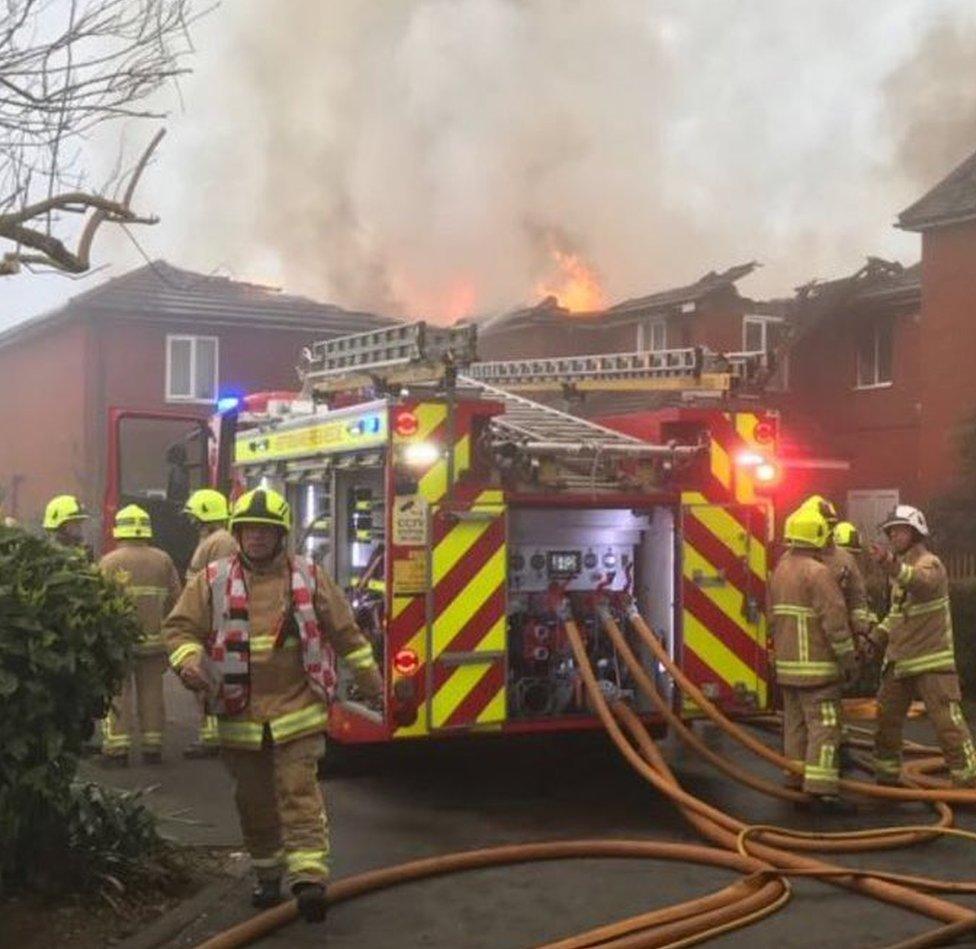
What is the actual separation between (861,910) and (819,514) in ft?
8.00

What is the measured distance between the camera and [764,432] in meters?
7.64

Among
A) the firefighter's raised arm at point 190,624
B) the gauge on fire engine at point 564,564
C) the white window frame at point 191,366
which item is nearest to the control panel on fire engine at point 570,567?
the gauge on fire engine at point 564,564

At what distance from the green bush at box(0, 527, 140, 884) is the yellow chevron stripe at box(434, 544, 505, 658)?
2.01 meters

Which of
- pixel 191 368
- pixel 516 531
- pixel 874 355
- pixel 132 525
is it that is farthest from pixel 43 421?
pixel 516 531

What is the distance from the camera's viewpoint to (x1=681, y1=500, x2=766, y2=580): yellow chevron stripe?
24.1 feet

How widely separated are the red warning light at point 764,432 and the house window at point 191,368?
19.0m

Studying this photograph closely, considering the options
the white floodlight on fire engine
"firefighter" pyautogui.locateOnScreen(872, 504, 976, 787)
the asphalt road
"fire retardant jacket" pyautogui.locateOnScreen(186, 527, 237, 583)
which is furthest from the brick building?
"firefighter" pyautogui.locateOnScreen(872, 504, 976, 787)

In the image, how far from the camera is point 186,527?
10.6 metres

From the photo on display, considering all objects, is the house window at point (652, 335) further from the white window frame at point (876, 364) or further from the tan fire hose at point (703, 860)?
the tan fire hose at point (703, 860)

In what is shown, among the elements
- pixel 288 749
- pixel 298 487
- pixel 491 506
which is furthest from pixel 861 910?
pixel 298 487

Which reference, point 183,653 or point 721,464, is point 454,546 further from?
point 183,653

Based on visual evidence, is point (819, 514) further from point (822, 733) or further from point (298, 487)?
point (298, 487)

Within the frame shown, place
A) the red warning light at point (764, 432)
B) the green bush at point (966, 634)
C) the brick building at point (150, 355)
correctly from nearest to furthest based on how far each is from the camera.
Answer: the red warning light at point (764, 432), the green bush at point (966, 634), the brick building at point (150, 355)

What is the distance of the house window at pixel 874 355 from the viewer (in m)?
22.6
